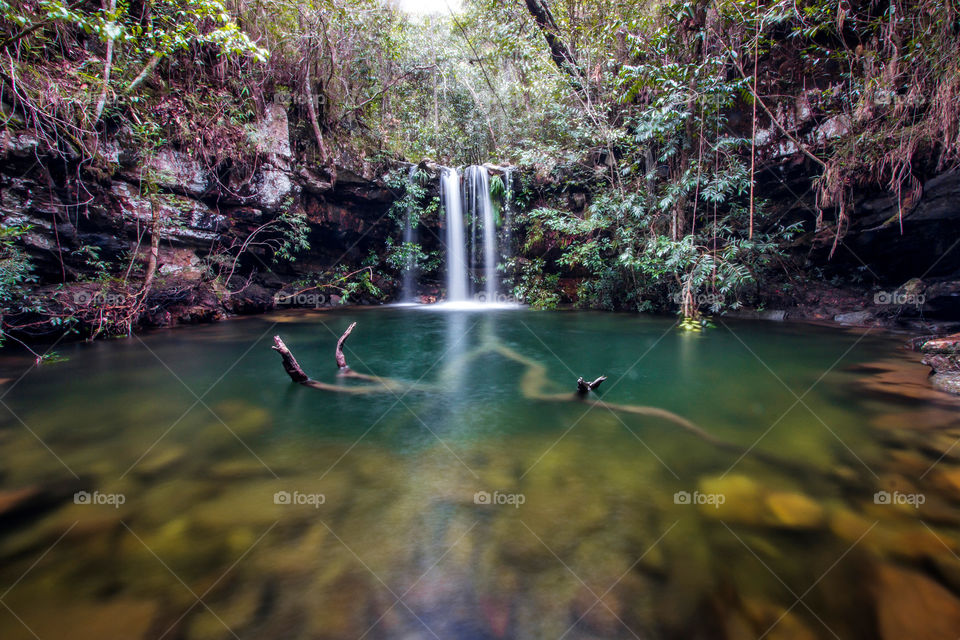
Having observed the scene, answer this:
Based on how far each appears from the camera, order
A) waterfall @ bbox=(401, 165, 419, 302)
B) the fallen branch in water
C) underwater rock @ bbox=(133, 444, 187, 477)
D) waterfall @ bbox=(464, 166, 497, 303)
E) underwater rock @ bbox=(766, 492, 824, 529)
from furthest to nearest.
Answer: waterfall @ bbox=(464, 166, 497, 303) → waterfall @ bbox=(401, 165, 419, 302) → the fallen branch in water → underwater rock @ bbox=(133, 444, 187, 477) → underwater rock @ bbox=(766, 492, 824, 529)

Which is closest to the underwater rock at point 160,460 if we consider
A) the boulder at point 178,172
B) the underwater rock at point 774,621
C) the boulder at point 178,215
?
the underwater rock at point 774,621

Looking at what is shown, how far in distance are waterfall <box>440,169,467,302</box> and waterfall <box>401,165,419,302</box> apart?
106 centimetres

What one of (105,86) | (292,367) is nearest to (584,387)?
(292,367)

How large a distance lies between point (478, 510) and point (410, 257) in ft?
35.7

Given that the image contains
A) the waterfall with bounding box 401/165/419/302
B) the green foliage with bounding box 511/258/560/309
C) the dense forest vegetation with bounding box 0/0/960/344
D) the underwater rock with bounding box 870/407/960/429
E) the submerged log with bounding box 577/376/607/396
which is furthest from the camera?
the waterfall with bounding box 401/165/419/302

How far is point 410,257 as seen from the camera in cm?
1262

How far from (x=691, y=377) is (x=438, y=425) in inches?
129

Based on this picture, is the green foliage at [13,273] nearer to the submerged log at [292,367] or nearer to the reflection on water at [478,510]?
the reflection on water at [478,510]

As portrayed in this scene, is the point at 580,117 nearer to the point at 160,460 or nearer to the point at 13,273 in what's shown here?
the point at 160,460

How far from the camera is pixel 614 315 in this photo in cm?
987

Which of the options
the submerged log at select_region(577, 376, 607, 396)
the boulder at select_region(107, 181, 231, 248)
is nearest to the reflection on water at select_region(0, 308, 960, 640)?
the submerged log at select_region(577, 376, 607, 396)

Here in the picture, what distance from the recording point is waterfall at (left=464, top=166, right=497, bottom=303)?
12.3m

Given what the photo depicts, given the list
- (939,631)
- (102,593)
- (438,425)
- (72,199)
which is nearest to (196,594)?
(102,593)

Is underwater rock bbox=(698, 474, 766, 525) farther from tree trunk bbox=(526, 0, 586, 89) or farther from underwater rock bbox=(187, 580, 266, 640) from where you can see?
tree trunk bbox=(526, 0, 586, 89)
